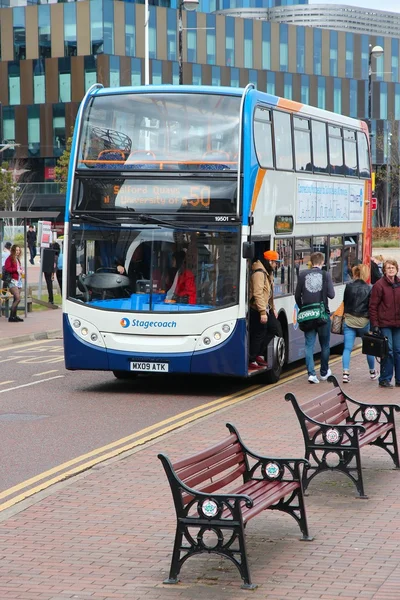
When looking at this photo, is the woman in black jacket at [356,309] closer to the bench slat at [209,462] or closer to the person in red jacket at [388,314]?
the person in red jacket at [388,314]

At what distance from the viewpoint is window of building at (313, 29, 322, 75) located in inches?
3546

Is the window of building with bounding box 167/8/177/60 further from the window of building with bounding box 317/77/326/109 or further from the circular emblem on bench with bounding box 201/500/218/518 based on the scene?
the circular emblem on bench with bounding box 201/500/218/518

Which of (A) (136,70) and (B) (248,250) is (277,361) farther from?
(A) (136,70)

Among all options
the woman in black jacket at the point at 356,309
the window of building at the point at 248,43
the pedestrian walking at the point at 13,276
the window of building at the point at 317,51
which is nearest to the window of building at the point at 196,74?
the window of building at the point at 248,43

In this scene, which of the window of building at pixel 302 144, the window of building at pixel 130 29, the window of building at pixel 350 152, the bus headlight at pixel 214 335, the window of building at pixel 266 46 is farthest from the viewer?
the window of building at pixel 266 46

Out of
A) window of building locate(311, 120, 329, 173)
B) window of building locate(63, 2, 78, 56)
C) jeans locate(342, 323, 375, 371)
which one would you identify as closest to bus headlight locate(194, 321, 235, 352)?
jeans locate(342, 323, 375, 371)

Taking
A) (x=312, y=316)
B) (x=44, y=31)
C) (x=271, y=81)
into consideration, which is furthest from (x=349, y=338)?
(x=271, y=81)

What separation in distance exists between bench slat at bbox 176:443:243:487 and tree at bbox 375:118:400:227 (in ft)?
260

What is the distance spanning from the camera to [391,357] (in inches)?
661

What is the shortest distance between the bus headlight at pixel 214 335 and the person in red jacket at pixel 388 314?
2.37 m

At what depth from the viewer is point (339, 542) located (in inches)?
314

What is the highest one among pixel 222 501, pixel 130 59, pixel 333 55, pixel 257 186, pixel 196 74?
pixel 333 55

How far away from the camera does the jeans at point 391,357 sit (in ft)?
54.9

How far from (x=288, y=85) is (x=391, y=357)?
74023mm
